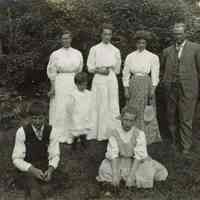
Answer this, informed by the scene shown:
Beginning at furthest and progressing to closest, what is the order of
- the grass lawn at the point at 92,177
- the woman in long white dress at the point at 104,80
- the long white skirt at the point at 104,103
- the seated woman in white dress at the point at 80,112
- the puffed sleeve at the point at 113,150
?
the long white skirt at the point at 104,103 → the woman in long white dress at the point at 104,80 → the seated woman in white dress at the point at 80,112 → the puffed sleeve at the point at 113,150 → the grass lawn at the point at 92,177

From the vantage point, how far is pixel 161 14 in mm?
8656

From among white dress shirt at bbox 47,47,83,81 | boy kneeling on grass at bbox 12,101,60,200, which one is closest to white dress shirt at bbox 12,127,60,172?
boy kneeling on grass at bbox 12,101,60,200

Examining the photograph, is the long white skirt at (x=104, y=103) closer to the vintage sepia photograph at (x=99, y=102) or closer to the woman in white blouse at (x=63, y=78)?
the vintage sepia photograph at (x=99, y=102)

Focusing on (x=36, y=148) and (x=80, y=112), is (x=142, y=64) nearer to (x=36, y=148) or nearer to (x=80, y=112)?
(x=80, y=112)

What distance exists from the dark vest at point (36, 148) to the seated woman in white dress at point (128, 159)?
76cm

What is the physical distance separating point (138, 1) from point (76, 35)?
4.30 feet

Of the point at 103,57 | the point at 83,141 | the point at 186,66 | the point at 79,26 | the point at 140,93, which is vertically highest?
the point at 79,26

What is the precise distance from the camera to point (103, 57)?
7.19 meters

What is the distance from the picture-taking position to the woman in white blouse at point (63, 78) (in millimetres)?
7223

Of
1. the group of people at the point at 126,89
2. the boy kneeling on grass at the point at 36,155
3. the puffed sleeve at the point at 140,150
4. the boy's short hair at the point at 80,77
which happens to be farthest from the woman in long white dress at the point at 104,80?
the boy kneeling on grass at the point at 36,155

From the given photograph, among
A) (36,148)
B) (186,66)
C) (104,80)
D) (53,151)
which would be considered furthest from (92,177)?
(186,66)

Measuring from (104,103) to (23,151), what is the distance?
2143 millimetres

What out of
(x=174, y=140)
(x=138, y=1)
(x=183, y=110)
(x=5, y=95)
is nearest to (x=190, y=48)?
(x=183, y=110)

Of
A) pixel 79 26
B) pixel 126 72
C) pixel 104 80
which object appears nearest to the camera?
pixel 126 72
